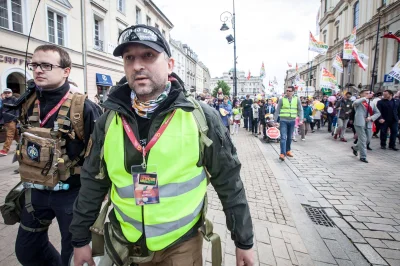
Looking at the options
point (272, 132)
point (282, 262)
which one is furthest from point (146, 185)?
point (272, 132)

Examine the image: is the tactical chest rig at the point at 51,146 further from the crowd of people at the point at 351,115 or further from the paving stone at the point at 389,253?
the crowd of people at the point at 351,115

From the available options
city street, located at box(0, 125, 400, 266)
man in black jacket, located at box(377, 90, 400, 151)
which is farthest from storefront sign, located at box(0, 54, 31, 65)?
man in black jacket, located at box(377, 90, 400, 151)

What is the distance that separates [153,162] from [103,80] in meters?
18.7

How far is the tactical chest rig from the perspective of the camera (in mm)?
1938

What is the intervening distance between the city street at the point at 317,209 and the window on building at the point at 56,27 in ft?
30.7

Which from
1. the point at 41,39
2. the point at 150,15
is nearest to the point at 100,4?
the point at 41,39

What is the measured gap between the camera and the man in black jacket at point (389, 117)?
9031 millimetres

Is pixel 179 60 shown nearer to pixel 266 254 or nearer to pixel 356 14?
pixel 356 14

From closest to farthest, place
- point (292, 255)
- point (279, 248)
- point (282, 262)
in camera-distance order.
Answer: point (282, 262) < point (292, 255) < point (279, 248)

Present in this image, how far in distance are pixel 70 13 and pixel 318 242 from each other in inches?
679

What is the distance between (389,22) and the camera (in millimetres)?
20344

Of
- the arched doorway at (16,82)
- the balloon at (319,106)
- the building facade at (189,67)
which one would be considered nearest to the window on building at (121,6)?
the arched doorway at (16,82)

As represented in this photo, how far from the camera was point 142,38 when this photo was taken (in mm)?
1529

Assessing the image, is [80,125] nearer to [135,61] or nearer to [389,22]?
[135,61]
